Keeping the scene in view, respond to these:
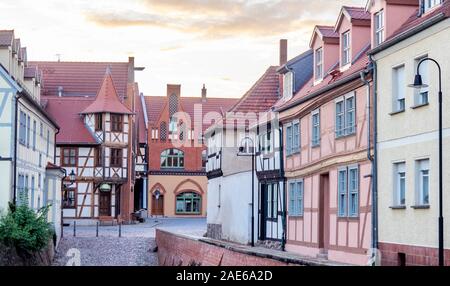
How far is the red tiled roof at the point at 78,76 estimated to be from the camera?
8238 centimetres

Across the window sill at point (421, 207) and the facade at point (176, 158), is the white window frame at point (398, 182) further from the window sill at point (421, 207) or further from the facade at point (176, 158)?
the facade at point (176, 158)

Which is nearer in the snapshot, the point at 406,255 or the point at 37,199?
the point at 406,255

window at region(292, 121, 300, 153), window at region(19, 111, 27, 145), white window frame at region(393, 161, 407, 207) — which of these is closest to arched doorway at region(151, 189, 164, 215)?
window at region(19, 111, 27, 145)

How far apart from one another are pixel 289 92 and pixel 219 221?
49.2ft

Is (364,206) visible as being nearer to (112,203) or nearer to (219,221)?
(219,221)

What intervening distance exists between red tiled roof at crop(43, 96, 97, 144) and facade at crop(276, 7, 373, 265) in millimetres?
33503

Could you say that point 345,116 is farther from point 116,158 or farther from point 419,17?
point 116,158

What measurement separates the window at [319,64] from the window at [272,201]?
6.05 m

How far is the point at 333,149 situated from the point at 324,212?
108 inches

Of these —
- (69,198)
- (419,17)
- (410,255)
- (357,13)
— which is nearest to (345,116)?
(357,13)

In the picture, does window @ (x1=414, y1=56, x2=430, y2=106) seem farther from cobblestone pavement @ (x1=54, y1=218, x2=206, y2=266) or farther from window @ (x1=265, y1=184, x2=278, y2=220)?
cobblestone pavement @ (x1=54, y1=218, x2=206, y2=266)

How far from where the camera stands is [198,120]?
102 m

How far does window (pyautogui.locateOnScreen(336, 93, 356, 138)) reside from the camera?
31.2 m
